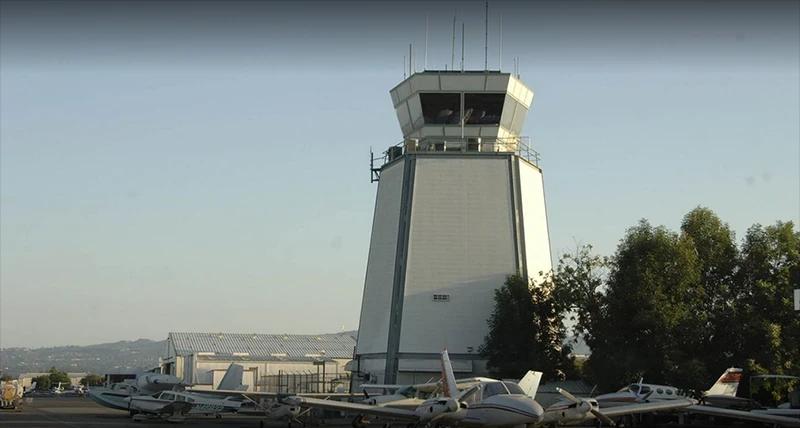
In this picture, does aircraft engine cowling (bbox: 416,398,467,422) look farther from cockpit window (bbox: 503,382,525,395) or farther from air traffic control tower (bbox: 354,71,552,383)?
air traffic control tower (bbox: 354,71,552,383)

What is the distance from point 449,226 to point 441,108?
7867 mm

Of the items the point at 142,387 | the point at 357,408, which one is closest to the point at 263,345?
the point at 142,387

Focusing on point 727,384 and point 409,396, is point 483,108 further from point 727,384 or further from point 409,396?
point 727,384

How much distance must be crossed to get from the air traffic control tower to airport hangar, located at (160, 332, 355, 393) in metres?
18.7

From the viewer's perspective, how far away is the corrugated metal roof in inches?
3974

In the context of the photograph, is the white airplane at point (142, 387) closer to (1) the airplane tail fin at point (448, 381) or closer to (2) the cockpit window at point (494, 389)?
(1) the airplane tail fin at point (448, 381)

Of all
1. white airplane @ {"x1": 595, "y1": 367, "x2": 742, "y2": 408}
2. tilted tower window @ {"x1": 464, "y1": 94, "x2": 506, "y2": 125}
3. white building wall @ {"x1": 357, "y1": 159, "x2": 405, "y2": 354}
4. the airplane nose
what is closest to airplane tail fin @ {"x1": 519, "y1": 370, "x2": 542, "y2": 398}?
white airplane @ {"x1": 595, "y1": 367, "x2": 742, "y2": 408}

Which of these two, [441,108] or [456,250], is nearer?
[456,250]

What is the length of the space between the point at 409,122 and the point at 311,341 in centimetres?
5489

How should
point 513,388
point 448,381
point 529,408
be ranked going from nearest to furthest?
point 529,408 < point 513,388 < point 448,381

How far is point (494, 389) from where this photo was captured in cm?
3259

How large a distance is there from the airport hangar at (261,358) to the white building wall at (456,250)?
2021 centimetres

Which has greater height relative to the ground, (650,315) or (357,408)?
(650,315)

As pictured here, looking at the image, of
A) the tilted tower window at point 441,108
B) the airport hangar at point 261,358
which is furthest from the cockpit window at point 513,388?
the airport hangar at point 261,358
